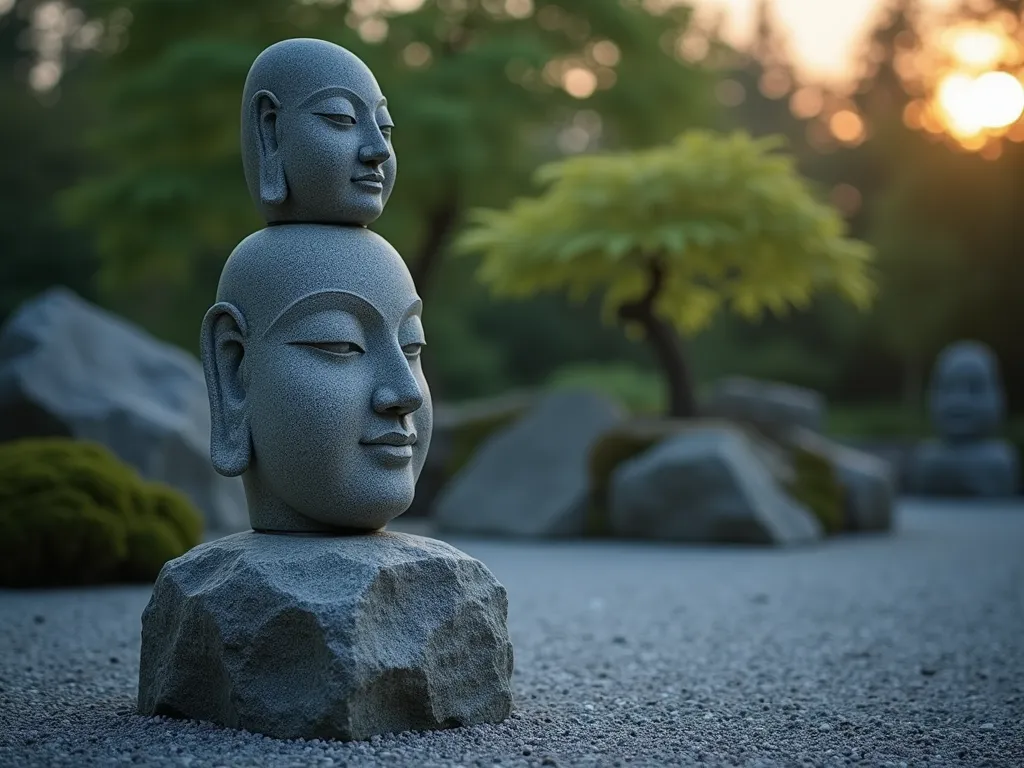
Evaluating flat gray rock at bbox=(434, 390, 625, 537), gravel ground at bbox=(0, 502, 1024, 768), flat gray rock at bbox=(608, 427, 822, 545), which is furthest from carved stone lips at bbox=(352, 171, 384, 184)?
flat gray rock at bbox=(434, 390, 625, 537)

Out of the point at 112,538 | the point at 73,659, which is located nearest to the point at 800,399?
the point at 112,538

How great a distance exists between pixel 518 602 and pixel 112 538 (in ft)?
8.54

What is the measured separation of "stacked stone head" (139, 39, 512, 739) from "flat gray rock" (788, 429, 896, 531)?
8.10 meters

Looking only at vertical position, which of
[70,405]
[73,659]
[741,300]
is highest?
[741,300]

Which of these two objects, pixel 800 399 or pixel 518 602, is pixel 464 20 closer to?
pixel 800 399

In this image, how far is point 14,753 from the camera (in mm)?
3662

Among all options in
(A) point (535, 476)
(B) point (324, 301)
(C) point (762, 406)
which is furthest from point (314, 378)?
(C) point (762, 406)

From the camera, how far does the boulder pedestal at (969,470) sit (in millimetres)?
16453

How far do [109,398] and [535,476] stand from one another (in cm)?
407

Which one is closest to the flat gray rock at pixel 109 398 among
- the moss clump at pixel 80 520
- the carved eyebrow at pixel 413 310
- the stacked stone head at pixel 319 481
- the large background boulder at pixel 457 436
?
the moss clump at pixel 80 520

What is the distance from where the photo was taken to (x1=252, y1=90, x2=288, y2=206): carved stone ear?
420cm

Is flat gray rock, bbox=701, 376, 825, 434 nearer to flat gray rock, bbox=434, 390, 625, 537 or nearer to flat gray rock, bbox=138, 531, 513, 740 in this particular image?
flat gray rock, bbox=434, 390, 625, 537

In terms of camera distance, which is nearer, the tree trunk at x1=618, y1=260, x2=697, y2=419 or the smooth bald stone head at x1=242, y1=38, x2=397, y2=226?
the smooth bald stone head at x1=242, y1=38, x2=397, y2=226

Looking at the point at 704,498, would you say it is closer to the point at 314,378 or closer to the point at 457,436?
the point at 457,436
